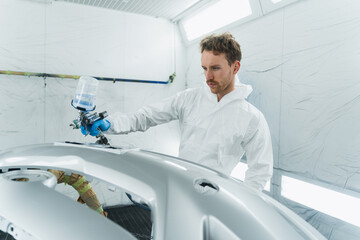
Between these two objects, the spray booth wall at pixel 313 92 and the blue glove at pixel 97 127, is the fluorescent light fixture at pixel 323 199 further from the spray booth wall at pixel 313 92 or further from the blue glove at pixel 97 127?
the blue glove at pixel 97 127

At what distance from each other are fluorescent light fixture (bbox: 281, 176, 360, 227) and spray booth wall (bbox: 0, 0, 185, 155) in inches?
50.0

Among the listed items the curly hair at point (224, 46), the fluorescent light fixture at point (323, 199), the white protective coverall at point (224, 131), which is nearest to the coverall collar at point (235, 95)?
the white protective coverall at point (224, 131)

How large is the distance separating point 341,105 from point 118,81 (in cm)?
166

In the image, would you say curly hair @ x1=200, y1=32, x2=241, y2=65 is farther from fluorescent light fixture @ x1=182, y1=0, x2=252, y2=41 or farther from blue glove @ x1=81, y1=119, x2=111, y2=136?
blue glove @ x1=81, y1=119, x2=111, y2=136

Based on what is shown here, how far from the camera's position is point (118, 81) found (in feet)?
7.11

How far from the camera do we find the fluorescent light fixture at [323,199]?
3.60ft

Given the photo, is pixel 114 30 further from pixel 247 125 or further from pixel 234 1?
pixel 247 125

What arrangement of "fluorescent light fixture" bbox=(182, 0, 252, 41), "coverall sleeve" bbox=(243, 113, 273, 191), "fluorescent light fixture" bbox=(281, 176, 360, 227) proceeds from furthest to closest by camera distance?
"fluorescent light fixture" bbox=(182, 0, 252, 41) < "coverall sleeve" bbox=(243, 113, 273, 191) < "fluorescent light fixture" bbox=(281, 176, 360, 227)

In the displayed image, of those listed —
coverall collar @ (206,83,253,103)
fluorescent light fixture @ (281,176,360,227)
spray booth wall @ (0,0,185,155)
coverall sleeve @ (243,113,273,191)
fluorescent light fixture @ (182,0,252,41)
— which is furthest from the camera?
spray booth wall @ (0,0,185,155)

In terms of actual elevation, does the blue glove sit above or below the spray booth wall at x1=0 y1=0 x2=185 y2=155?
below

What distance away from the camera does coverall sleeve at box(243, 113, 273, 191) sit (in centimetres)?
121

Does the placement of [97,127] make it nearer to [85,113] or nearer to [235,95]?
[85,113]

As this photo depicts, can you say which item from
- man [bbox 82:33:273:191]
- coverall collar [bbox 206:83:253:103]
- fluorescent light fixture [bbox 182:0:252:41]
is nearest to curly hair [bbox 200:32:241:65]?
man [bbox 82:33:273:191]

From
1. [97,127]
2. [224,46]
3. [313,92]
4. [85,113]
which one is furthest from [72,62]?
[313,92]
